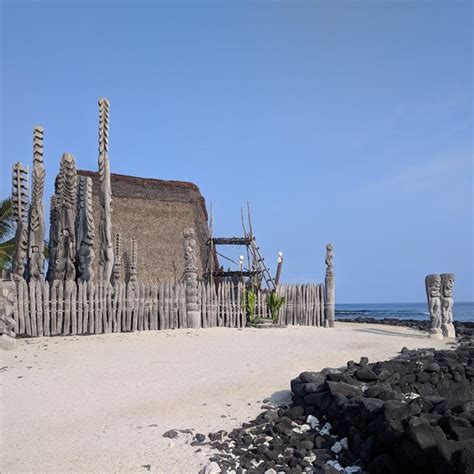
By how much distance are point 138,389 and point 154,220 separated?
19.7 m

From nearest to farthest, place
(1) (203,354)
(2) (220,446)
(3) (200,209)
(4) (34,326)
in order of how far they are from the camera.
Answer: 1. (2) (220,446)
2. (1) (203,354)
3. (4) (34,326)
4. (3) (200,209)

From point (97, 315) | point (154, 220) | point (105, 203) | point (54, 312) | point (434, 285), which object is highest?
point (154, 220)

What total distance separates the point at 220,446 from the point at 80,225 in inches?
345

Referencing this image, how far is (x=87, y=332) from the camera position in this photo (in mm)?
11297

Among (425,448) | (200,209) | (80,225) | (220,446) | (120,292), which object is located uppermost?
(200,209)

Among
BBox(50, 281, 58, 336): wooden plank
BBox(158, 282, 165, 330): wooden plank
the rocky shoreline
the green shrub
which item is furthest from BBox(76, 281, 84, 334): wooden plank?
the rocky shoreline

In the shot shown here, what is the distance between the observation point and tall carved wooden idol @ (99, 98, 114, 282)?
12914 mm

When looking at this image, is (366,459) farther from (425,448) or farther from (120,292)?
(120,292)

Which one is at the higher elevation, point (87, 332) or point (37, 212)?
point (37, 212)

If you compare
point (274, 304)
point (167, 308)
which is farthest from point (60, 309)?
point (274, 304)

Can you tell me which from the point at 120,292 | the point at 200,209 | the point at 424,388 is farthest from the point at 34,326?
the point at 200,209

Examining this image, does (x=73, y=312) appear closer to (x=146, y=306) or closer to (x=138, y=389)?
(x=146, y=306)

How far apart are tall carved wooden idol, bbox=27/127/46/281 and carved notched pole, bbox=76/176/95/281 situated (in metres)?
0.86

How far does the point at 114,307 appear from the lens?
11594mm
